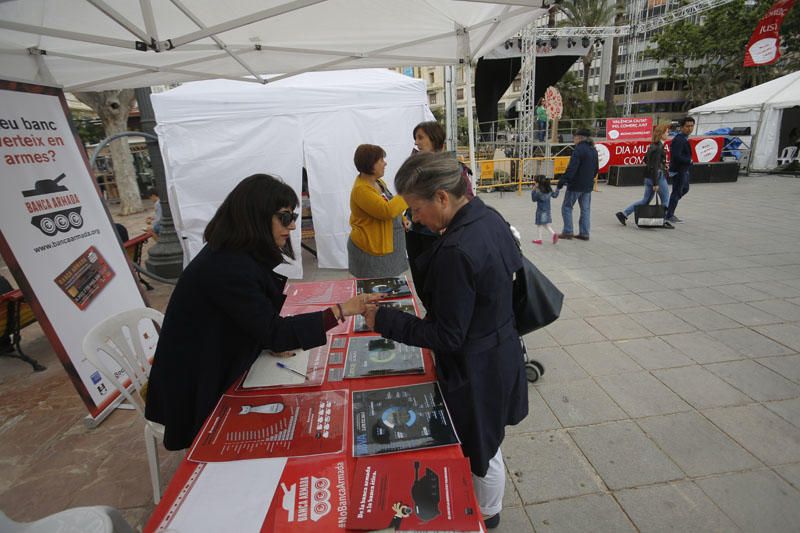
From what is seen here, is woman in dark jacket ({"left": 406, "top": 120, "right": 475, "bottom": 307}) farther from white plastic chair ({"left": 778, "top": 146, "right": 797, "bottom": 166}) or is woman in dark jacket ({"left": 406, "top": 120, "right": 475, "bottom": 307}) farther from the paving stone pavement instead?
white plastic chair ({"left": 778, "top": 146, "right": 797, "bottom": 166})

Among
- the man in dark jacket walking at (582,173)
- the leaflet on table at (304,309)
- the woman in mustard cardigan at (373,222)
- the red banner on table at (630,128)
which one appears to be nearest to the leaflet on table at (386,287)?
the leaflet on table at (304,309)

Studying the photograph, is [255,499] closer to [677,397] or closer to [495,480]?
[495,480]

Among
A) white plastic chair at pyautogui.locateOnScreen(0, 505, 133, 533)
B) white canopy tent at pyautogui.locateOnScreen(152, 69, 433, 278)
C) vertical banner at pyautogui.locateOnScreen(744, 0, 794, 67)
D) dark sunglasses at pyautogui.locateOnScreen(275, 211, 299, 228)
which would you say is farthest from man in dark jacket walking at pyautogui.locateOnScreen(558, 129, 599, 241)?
vertical banner at pyautogui.locateOnScreen(744, 0, 794, 67)

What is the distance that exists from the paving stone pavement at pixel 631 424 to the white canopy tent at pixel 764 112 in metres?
11.6

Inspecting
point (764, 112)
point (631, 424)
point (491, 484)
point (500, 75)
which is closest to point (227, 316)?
point (491, 484)

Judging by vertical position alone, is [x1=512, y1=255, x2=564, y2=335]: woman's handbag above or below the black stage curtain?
below

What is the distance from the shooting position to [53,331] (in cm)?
282

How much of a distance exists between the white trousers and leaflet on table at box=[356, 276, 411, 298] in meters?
1.01

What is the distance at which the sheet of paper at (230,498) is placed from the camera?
1.01 metres

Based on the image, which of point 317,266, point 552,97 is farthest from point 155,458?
point 552,97

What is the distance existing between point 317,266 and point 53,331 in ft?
13.3

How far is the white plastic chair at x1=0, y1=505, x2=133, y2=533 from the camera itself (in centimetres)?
133

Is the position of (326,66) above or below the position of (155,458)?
above

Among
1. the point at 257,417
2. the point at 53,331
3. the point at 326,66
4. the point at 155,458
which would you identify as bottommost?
the point at 155,458
